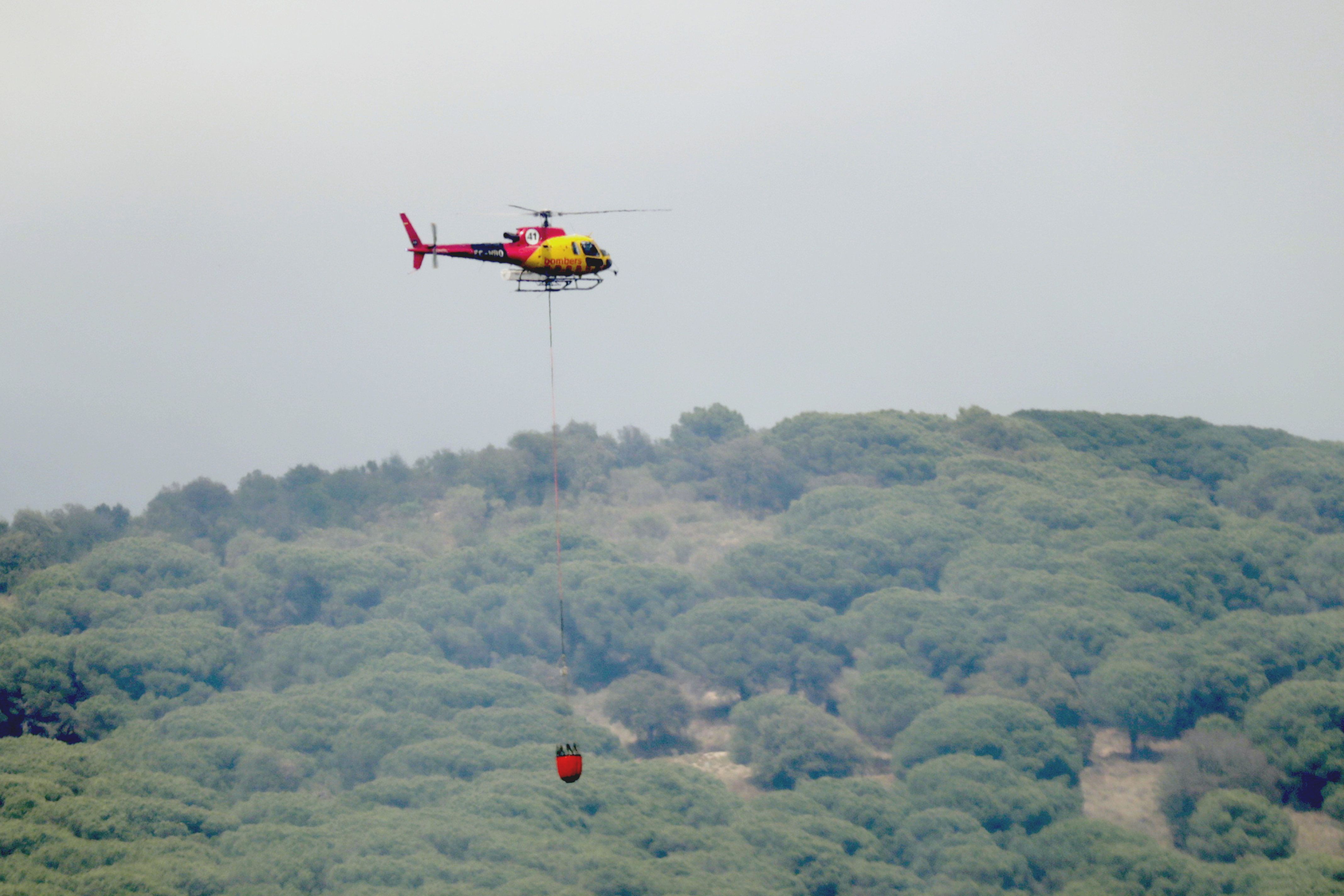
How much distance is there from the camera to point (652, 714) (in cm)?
6038

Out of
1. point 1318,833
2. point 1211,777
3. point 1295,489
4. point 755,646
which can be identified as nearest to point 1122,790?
point 1211,777

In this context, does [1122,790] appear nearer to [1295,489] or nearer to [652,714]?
[652,714]

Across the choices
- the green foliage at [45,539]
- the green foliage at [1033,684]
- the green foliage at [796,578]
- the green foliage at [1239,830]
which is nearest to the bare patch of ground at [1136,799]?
the green foliage at [1239,830]

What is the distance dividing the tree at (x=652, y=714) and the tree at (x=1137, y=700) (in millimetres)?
19519

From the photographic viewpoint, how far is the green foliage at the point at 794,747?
5469 centimetres

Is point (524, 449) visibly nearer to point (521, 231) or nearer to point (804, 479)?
point (804, 479)

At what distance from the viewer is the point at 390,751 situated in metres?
55.0

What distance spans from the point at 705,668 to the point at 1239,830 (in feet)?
87.2

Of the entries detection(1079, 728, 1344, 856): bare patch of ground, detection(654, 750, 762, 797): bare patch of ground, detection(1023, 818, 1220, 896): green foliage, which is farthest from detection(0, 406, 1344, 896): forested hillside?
detection(1079, 728, 1344, 856): bare patch of ground

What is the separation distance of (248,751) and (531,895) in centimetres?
1643

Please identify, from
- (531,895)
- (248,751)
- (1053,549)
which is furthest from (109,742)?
(1053,549)

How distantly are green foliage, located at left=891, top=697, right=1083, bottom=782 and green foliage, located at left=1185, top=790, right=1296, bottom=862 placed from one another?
6435mm

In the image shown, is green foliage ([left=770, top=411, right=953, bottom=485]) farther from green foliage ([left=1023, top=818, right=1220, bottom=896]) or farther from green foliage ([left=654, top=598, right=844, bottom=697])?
green foliage ([left=1023, top=818, right=1220, bottom=896])

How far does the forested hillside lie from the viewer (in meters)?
44.9
